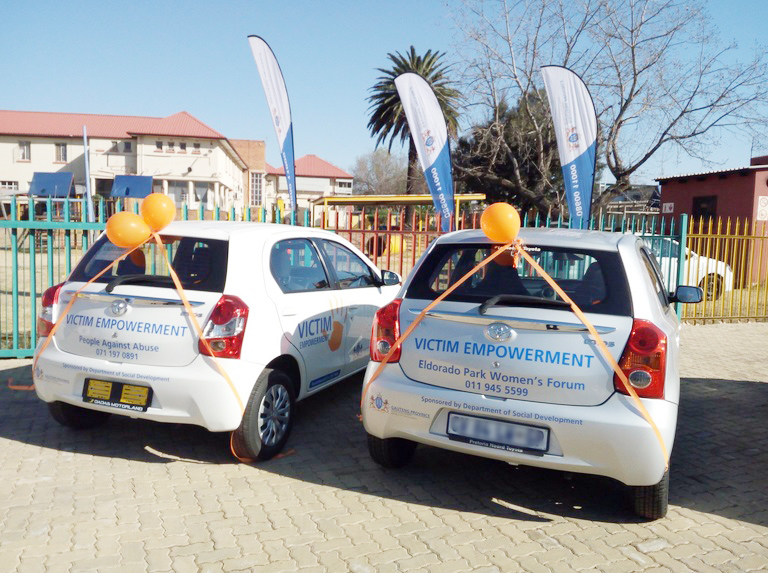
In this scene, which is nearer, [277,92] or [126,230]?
[126,230]

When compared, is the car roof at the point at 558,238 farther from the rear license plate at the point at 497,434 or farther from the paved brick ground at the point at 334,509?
the paved brick ground at the point at 334,509

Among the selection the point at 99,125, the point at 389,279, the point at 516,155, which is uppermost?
the point at 99,125

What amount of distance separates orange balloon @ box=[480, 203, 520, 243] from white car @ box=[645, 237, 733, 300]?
7.85m

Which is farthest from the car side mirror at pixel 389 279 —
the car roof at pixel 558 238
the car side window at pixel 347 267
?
the car roof at pixel 558 238

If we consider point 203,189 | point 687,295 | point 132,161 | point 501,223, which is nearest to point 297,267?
point 501,223

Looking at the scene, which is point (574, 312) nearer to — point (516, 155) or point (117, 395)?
point (117, 395)

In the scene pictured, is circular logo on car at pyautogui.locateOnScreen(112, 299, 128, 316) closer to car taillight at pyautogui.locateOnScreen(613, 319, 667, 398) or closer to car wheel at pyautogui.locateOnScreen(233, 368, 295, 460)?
car wheel at pyautogui.locateOnScreen(233, 368, 295, 460)

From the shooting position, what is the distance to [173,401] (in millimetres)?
4188

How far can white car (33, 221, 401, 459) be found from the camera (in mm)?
4203

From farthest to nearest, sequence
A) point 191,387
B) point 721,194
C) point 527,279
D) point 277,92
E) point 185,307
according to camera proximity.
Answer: point 721,194
point 277,92
point 527,279
point 185,307
point 191,387

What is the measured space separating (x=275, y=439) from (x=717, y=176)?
62.7 ft

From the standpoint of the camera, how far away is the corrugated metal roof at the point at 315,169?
78250 millimetres

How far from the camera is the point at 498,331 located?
364 centimetres

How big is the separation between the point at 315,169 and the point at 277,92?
228 feet
